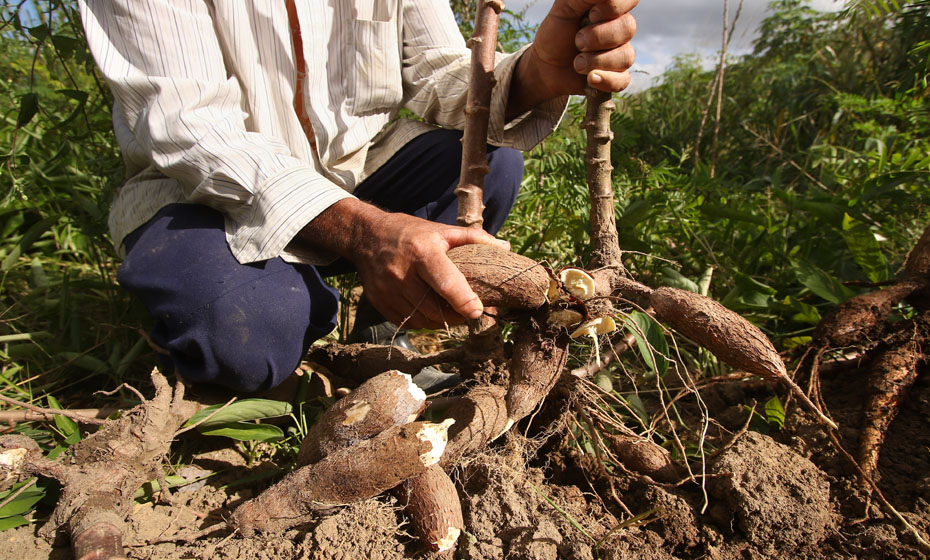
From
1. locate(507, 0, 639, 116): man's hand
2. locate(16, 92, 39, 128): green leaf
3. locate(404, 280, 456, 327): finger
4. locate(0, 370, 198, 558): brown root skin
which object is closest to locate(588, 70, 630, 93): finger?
locate(507, 0, 639, 116): man's hand

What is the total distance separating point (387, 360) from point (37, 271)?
4.70 feet

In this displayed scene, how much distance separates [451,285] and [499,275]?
0.12m

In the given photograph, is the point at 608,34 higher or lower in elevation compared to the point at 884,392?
higher

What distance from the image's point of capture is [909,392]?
135 centimetres

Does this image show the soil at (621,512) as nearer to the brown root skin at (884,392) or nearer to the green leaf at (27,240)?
the brown root skin at (884,392)

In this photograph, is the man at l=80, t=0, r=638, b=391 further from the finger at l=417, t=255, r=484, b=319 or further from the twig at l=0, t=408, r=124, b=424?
the twig at l=0, t=408, r=124, b=424

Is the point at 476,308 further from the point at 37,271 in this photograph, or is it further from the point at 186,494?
the point at 37,271

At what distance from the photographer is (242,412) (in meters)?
1.35

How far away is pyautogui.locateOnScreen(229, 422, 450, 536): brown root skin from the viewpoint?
107cm

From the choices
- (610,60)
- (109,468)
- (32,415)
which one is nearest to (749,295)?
(610,60)

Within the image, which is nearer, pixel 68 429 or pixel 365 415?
pixel 365 415

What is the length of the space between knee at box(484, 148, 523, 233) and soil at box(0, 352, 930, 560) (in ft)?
2.70

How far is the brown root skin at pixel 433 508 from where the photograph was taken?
106 centimetres

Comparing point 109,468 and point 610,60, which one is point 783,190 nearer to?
point 610,60
